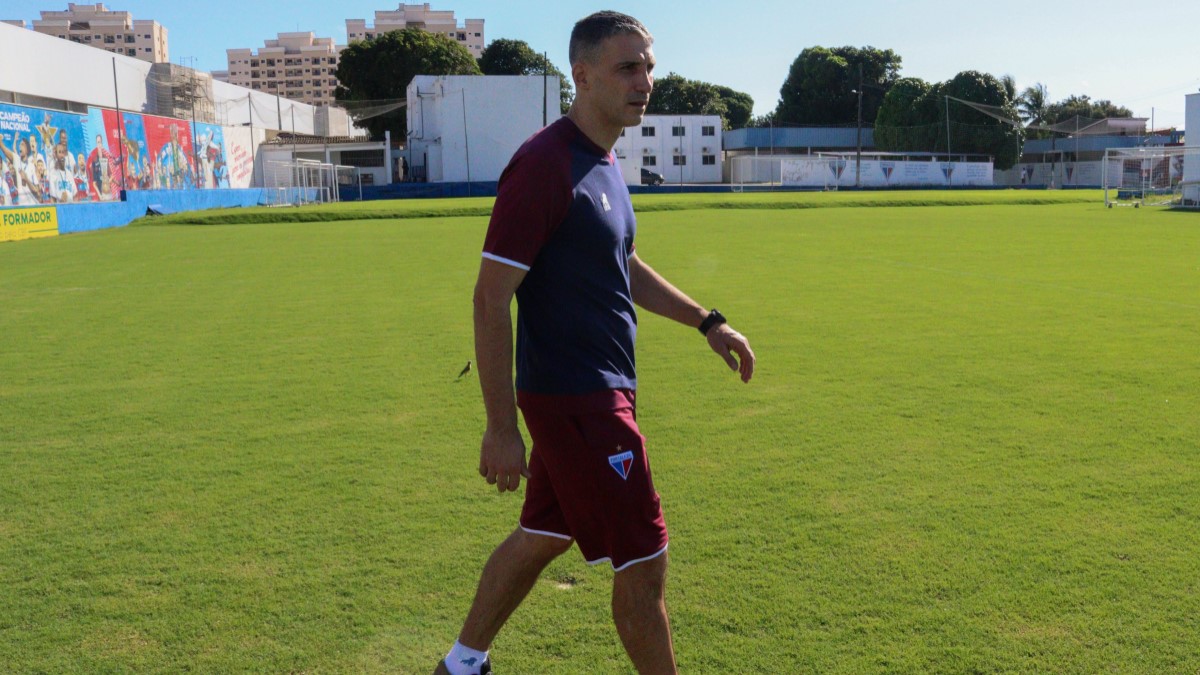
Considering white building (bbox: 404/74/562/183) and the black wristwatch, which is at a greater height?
white building (bbox: 404/74/562/183)

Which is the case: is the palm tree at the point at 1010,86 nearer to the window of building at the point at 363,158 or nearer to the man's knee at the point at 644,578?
the window of building at the point at 363,158

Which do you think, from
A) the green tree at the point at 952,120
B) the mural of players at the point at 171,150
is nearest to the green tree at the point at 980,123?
the green tree at the point at 952,120

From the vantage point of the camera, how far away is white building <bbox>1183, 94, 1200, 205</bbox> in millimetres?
36656

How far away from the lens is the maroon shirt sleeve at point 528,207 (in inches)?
103

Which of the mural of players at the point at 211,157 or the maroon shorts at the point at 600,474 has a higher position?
the mural of players at the point at 211,157

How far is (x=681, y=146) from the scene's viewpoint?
92.4m

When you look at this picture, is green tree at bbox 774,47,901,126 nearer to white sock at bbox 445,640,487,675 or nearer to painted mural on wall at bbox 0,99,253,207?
painted mural on wall at bbox 0,99,253,207

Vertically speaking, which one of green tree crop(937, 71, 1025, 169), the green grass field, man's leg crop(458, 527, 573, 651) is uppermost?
green tree crop(937, 71, 1025, 169)

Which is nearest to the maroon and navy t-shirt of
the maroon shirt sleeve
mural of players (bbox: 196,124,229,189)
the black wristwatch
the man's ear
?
the maroon shirt sleeve

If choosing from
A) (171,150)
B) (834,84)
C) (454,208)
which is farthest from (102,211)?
(834,84)

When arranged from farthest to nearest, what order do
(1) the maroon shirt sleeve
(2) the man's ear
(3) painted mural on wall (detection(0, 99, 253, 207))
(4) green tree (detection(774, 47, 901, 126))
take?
1. (4) green tree (detection(774, 47, 901, 126))
2. (3) painted mural on wall (detection(0, 99, 253, 207))
3. (2) the man's ear
4. (1) the maroon shirt sleeve

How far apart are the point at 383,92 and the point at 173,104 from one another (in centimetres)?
2560

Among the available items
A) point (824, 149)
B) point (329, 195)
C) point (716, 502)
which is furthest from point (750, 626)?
point (824, 149)

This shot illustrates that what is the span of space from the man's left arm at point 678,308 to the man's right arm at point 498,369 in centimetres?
73
